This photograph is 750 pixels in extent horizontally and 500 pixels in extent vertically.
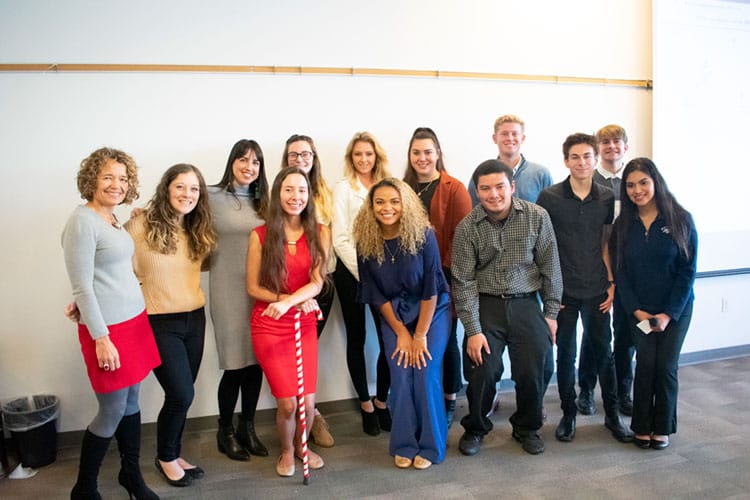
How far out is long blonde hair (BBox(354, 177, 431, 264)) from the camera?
255cm

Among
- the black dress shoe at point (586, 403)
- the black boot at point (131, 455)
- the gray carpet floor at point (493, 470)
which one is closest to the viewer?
the black boot at point (131, 455)

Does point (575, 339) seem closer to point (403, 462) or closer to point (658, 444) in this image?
point (658, 444)

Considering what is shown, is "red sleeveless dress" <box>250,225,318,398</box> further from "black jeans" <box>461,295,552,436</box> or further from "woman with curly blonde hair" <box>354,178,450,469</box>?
"black jeans" <box>461,295,552,436</box>

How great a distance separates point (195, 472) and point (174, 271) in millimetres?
Result: 1044

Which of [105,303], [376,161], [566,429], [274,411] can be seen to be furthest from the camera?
[274,411]

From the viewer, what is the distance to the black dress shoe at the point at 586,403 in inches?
128

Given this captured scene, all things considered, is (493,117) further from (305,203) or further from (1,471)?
(1,471)

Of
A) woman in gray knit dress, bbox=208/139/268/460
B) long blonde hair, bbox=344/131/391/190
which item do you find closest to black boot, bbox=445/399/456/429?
woman in gray knit dress, bbox=208/139/268/460

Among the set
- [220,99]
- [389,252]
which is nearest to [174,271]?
[389,252]

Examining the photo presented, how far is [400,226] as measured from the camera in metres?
2.57

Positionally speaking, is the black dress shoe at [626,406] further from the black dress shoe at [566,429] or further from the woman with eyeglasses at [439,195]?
the woman with eyeglasses at [439,195]

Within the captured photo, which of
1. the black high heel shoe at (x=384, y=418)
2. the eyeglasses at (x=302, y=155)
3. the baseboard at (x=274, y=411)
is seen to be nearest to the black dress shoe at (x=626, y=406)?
the baseboard at (x=274, y=411)

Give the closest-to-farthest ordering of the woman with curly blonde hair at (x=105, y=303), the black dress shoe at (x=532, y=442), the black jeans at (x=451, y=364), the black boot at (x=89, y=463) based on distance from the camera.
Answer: the woman with curly blonde hair at (x=105, y=303) < the black boot at (x=89, y=463) < the black dress shoe at (x=532, y=442) < the black jeans at (x=451, y=364)

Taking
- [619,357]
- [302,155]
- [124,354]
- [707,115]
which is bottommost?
[619,357]
